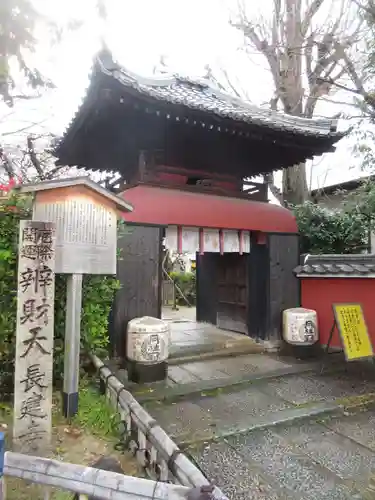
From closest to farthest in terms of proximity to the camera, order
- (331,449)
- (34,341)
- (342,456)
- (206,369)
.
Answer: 1. (34,341)
2. (342,456)
3. (331,449)
4. (206,369)

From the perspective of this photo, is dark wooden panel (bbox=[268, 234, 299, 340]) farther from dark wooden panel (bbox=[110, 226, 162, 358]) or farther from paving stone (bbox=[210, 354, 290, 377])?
dark wooden panel (bbox=[110, 226, 162, 358])

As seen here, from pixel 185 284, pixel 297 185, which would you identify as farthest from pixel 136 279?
pixel 185 284

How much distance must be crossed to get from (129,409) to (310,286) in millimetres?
5436

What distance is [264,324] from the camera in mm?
7453

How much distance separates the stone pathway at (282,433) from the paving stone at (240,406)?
0.01 m

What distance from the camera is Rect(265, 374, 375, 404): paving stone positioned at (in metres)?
4.86

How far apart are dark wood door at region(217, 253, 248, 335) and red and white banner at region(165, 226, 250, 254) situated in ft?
2.27

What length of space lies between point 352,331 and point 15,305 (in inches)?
212

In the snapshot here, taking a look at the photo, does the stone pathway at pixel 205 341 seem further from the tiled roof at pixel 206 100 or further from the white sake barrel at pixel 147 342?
the tiled roof at pixel 206 100

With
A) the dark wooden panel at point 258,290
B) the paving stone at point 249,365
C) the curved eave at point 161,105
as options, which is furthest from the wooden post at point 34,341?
the dark wooden panel at point 258,290

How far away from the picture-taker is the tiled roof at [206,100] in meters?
4.76

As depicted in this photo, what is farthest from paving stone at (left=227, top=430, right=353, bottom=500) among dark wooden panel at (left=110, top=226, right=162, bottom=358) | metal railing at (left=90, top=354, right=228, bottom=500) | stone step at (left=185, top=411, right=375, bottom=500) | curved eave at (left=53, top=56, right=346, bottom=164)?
curved eave at (left=53, top=56, right=346, bottom=164)

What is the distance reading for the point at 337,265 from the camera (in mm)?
7227

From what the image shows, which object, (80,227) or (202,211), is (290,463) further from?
(202,211)
